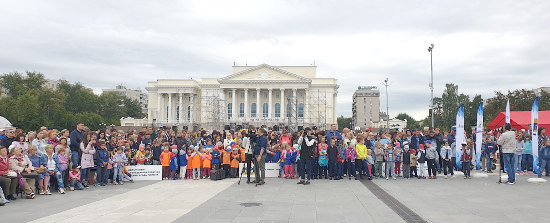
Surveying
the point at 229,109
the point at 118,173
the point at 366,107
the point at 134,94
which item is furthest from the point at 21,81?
the point at 134,94

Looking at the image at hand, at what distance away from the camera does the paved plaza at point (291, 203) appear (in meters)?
7.96

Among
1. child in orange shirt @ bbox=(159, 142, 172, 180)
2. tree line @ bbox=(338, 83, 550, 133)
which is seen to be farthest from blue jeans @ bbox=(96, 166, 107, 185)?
tree line @ bbox=(338, 83, 550, 133)

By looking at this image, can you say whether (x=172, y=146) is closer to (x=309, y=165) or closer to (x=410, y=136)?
(x=309, y=165)

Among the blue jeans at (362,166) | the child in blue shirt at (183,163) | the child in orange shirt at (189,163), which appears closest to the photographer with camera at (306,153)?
the blue jeans at (362,166)

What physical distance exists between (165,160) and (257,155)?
4.03 meters

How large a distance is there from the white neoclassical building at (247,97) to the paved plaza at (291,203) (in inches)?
2485

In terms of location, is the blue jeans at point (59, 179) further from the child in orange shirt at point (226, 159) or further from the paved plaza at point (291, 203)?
the child in orange shirt at point (226, 159)

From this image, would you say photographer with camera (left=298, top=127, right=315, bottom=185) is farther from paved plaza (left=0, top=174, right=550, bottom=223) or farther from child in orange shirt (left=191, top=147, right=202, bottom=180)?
child in orange shirt (left=191, top=147, right=202, bottom=180)

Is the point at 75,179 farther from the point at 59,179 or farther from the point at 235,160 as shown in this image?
the point at 235,160

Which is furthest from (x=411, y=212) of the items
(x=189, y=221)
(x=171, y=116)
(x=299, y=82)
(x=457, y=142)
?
(x=171, y=116)

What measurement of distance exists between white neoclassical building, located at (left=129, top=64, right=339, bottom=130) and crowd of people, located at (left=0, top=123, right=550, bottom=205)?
59524 millimetres

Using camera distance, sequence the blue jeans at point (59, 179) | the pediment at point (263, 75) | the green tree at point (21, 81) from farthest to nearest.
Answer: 1. the pediment at point (263, 75)
2. the green tree at point (21, 81)
3. the blue jeans at point (59, 179)

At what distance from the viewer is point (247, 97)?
276 feet

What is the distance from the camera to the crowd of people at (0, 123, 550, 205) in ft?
41.7
